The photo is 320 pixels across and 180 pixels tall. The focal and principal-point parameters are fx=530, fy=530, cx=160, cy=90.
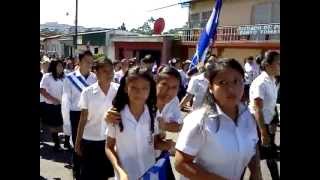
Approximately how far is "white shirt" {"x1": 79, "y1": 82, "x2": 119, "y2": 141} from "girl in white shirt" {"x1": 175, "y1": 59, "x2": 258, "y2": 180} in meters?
2.40

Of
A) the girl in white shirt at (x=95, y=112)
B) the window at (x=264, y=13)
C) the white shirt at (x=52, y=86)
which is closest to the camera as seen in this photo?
the girl in white shirt at (x=95, y=112)

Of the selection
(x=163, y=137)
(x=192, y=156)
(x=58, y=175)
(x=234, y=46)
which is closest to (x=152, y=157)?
(x=163, y=137)

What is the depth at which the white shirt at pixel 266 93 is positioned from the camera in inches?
215

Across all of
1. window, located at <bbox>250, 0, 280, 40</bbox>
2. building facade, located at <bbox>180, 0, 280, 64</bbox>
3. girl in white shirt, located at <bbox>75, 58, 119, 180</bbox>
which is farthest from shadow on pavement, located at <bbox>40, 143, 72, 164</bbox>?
window, located at <bbox>250, 0, 280, 40</bbox>

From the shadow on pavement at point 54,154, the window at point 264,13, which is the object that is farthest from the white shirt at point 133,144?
the window at point 264,13

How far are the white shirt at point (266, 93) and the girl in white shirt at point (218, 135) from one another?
9.87 ft

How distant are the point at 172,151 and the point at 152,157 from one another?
0.35m

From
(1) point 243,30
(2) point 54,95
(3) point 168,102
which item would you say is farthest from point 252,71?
(3) point 168,102

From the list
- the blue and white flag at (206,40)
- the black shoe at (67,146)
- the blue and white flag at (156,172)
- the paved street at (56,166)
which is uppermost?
the blue and white flag at (206,40)

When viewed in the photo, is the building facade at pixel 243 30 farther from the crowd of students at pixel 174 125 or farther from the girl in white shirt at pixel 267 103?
the crowd of students at pixel 174 125

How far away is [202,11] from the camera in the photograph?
34125mm

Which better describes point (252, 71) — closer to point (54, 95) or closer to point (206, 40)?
point (206, 40)

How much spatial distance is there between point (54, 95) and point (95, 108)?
3.57 metres
